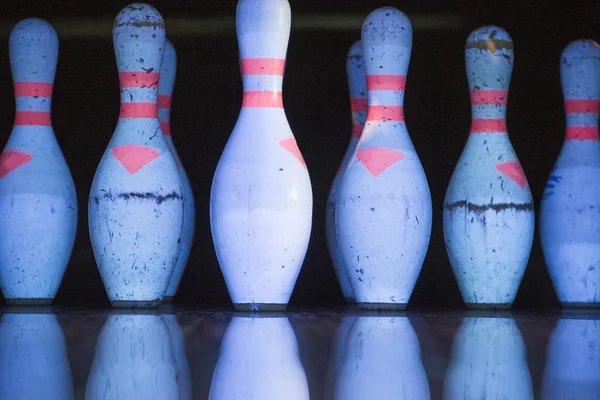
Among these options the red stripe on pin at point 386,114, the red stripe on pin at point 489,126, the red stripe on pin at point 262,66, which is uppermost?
the red stripe on pin at point 262,66

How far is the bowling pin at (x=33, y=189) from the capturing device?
3.12 metres

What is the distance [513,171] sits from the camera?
3271 millimetres

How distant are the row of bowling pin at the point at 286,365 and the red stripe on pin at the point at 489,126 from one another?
3.93 feet

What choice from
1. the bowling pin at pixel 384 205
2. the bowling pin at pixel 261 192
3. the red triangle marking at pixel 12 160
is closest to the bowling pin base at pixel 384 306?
the bowling pin at pixel 384 205

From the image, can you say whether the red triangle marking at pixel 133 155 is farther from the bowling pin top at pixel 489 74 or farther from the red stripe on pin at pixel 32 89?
the bowling pin top at pixel 489 74

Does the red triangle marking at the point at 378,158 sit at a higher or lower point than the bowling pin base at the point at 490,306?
higher

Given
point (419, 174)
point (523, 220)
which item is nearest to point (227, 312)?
point (419, 174)

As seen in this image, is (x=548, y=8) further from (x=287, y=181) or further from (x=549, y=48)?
(x=287, y=181)

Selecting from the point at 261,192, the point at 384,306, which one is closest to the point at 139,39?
the point at 261,192

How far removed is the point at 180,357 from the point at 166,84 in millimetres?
2010

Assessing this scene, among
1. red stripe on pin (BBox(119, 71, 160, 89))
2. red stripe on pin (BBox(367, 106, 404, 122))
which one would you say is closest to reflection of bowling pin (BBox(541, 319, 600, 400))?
red stripe on pin (BBox(367, 106, 404, 122))

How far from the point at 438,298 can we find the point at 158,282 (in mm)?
1021

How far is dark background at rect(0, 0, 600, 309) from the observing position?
11.8 feet

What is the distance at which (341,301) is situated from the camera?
11.6 feet
